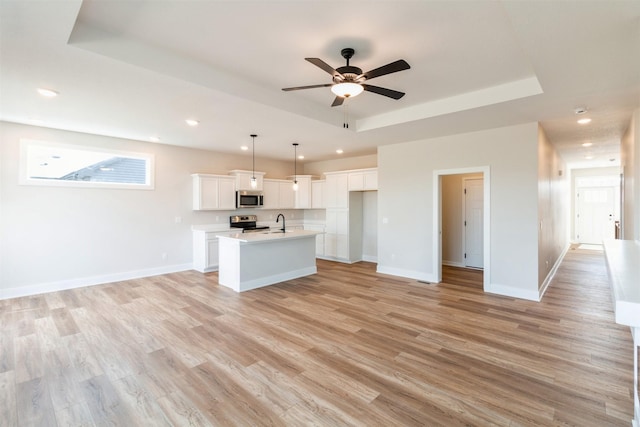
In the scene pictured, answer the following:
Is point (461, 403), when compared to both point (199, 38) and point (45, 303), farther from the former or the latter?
point (45, 303)

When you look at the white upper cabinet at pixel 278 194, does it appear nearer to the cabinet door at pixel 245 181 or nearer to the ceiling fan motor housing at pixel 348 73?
the cabinet door at pixel 245 181

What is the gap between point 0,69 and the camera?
2844mm

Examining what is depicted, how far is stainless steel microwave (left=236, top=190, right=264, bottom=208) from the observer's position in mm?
7168

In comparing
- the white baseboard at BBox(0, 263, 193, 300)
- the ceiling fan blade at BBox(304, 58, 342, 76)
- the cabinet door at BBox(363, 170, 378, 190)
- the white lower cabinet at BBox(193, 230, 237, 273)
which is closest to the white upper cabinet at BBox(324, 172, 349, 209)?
the cabinet door at BBox(363, 170, 378, 190)

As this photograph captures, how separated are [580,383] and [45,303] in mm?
6650

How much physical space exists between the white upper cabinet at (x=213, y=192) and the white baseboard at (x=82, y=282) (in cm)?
148

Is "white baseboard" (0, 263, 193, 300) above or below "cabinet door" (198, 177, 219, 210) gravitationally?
below

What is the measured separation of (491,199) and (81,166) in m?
7.35

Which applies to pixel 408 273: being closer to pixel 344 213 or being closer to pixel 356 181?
pixel 344 213

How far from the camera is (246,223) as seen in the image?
750 cm

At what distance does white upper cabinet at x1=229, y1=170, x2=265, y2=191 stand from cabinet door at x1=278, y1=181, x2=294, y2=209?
0.83m

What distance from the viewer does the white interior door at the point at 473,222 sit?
6574 millimetres

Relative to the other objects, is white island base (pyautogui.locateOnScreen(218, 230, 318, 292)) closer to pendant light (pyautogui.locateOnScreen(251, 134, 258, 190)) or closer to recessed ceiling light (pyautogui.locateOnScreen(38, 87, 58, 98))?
pendant light (pyautogui.locateOnScreen(251, 134, 258, 190))

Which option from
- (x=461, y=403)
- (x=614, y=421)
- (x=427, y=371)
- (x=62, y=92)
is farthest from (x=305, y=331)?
(x=62, y=92)
